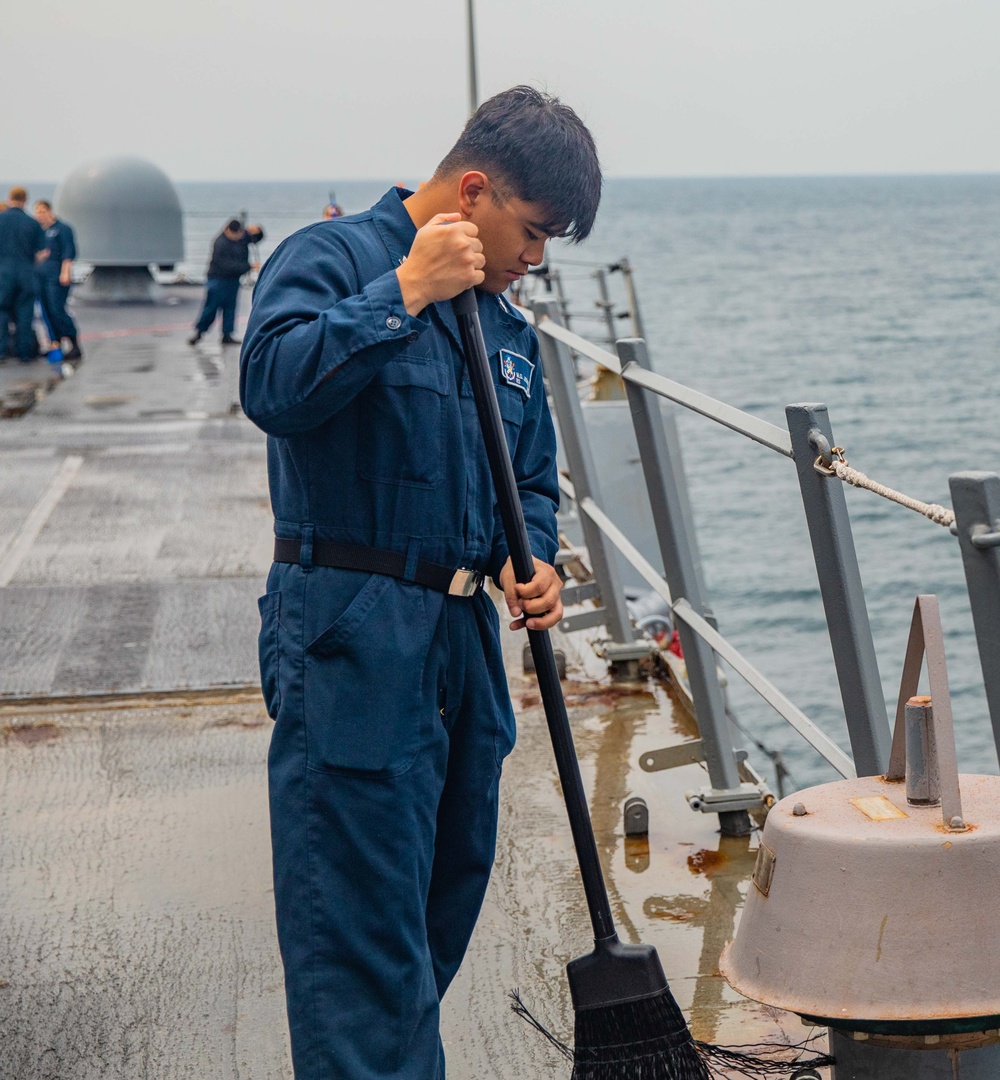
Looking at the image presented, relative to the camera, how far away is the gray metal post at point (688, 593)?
4.03 metres

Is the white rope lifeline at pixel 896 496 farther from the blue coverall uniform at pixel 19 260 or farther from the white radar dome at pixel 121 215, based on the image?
the white radar dome at pixel 121 215

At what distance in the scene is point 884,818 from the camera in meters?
1.97

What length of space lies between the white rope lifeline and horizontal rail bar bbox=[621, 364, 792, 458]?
233mm

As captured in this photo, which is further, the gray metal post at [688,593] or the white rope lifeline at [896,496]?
the gray metal post at [688,593]

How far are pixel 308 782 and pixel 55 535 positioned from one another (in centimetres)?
578

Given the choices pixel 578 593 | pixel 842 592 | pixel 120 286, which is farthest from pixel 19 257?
pixel 842 592

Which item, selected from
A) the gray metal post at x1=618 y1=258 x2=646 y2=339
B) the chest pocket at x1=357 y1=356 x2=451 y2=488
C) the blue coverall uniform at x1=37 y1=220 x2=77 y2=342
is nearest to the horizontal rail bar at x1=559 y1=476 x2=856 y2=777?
the chest pocket at x1=357 y1=356 x2=451 y2=488

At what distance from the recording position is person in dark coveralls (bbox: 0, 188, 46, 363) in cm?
1533

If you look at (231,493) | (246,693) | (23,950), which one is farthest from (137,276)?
(23,950)

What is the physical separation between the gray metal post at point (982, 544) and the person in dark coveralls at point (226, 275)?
15498 millimetres

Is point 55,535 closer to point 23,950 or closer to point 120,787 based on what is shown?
point 120,787

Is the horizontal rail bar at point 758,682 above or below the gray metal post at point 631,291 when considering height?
below

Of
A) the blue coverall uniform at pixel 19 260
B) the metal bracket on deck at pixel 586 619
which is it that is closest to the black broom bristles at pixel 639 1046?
the metal bracket on deck at pixel 586 619

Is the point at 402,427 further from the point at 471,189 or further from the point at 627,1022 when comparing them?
the point at 627,1022
